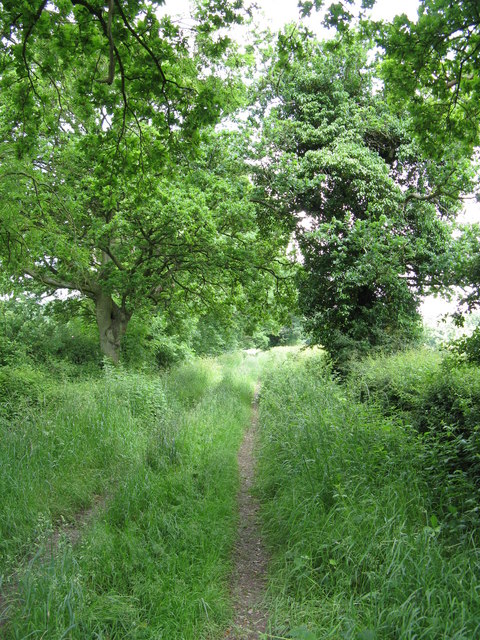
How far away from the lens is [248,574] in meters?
4.16

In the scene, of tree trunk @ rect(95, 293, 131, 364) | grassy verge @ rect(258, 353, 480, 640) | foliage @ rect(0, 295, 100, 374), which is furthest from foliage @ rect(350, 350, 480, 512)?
Result: foliage @ rect(0, 295, 100, 374)

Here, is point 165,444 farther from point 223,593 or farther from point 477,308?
point 477,308

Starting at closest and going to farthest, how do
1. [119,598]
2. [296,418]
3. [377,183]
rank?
1. [119,598]
2. [296,418]
3. [377,183]

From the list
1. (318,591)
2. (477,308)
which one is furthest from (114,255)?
(318,591)

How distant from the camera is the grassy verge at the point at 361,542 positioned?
2789mm

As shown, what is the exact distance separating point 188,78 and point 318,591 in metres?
6.52

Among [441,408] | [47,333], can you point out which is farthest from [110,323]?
[441,408]

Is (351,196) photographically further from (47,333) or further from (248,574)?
(47,333)

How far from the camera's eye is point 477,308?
5.77 meters

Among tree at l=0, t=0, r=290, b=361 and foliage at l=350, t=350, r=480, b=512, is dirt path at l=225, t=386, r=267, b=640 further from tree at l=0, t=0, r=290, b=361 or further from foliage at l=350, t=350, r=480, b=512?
tree at l=0, t=0, r=290, b=361

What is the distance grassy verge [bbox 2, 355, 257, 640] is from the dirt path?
0.46 feet

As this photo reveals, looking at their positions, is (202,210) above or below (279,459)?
above

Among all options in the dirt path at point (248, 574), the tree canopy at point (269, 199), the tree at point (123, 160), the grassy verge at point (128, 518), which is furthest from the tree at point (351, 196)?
the dirt path at point (248, 574)

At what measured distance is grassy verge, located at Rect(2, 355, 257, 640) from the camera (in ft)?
10.0
